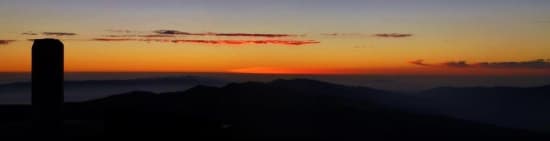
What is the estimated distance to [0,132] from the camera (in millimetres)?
21953

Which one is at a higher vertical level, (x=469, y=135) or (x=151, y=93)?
(x=151, y=93)

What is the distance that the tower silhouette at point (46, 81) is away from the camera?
17812 mm

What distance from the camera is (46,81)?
17.8 meters

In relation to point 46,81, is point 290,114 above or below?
below

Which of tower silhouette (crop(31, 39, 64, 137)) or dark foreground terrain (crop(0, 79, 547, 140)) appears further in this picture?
dark foreground terrain (crop(0, 79, 547, 140))

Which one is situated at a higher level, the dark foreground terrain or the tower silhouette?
the tower silhouette

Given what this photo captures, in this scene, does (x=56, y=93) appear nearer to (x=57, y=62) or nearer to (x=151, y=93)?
(x=57, y=62)

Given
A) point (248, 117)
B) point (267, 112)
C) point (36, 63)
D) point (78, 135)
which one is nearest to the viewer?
point (36, 63)

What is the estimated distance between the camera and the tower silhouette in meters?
17.8

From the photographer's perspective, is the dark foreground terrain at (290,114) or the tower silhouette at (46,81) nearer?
the tower silhouette at (46,81)

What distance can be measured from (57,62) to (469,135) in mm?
122921

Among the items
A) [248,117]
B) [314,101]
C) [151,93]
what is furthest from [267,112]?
[314,101]

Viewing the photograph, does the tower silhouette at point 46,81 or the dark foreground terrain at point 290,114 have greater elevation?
the tower silhouette at point 46,81

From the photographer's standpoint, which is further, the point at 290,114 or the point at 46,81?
the point at 290,114
